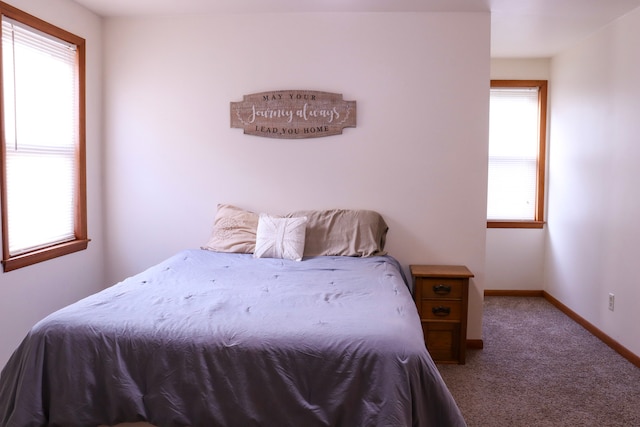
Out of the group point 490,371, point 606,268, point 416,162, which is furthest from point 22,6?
point 606,268

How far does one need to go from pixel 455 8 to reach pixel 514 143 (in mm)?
2086

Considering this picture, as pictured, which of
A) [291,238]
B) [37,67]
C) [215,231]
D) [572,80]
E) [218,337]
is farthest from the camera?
[572,80]

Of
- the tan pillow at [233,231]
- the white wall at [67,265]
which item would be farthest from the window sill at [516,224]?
the white wall at [67,265]

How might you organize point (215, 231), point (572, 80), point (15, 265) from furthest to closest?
1. point (572, 80)
2. point (215, 231)
3. point (15, 265)

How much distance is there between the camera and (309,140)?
12.6ft

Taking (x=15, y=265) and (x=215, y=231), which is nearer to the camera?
(x=15, y=265)

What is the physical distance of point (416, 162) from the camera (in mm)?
3795

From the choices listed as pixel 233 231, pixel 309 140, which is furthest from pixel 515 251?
pixel 233 231

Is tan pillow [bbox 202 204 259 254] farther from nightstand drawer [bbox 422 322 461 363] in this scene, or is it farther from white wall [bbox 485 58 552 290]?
white wall [bbox 485 58 552 290]

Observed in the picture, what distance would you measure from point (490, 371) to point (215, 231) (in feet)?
6.94

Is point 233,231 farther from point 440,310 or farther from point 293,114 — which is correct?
point 440,310

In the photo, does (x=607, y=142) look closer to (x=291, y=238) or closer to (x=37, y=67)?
(x=291, y=238)

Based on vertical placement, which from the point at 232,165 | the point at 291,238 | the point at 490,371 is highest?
the point at 232,165

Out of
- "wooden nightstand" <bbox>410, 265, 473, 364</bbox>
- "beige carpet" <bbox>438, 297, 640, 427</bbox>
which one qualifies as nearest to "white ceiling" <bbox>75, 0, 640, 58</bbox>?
"wooden nightstand" <bbox>410, 265, 473, 364</bbox>
